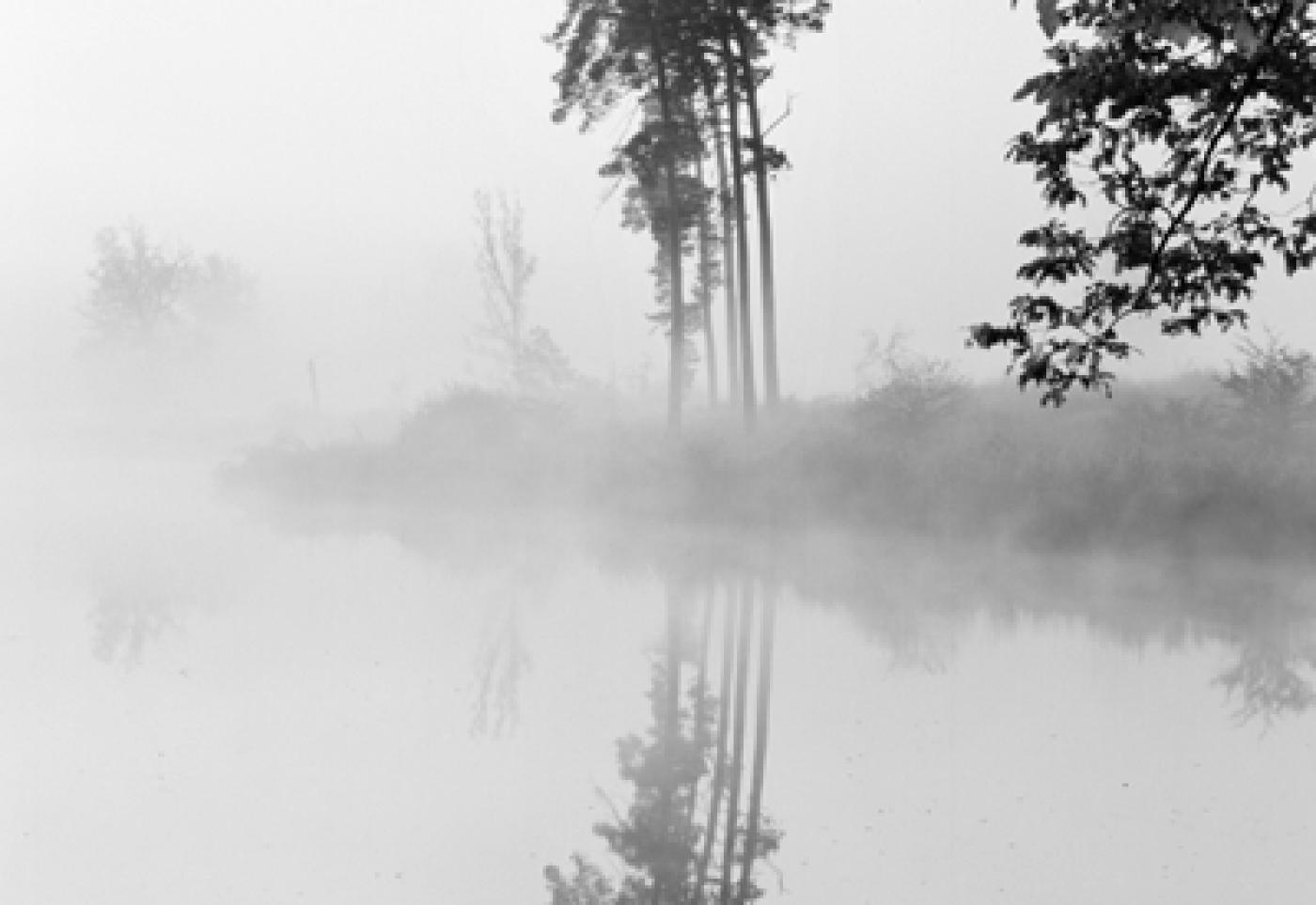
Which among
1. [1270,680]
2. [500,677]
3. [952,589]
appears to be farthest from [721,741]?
[952,589]

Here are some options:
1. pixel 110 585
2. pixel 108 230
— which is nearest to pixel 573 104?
pixel 110 585

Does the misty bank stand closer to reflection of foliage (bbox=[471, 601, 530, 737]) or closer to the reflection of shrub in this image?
the reflection of shrub

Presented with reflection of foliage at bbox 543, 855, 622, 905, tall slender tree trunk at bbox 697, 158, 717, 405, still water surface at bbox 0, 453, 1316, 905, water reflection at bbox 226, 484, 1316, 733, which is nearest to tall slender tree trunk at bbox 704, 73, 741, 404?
tall slender tree trunk at bbox 697, 158, 717, 405

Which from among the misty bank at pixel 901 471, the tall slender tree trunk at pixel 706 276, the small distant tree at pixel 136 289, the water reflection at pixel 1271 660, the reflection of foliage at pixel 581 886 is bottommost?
the reflection of foliage at pixel 581 886

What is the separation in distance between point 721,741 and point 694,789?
2.84 feet

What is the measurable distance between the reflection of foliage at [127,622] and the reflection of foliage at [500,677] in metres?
3.63

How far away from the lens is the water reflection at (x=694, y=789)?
18.3 feet

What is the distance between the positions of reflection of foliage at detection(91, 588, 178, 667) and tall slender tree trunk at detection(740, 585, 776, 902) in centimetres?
634

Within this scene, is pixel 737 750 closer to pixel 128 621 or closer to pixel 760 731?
pixel 760 731

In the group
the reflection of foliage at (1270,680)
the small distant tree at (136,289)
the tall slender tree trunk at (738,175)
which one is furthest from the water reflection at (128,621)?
the small distant tree at (136,289)

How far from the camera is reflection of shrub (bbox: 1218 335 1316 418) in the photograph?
17.7 meters

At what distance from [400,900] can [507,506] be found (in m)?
17.7

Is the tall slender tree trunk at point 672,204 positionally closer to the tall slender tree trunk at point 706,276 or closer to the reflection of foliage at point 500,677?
the tall slender tree trunk at point 706,276

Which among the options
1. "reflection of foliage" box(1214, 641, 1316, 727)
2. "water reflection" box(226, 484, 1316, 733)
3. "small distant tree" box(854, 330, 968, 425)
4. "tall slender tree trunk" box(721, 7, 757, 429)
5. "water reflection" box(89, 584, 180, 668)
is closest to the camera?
"reflection of foliage" box(1214, 641, 1316, 727)
